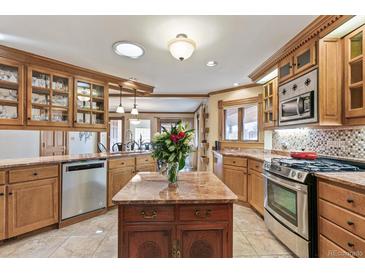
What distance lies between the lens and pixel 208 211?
52.4 inches

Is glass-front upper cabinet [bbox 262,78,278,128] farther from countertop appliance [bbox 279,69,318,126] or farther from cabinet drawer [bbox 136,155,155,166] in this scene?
cabinet drawer [bbox 136,155,155,166]

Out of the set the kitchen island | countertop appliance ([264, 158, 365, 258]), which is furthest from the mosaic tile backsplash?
the kitchen island

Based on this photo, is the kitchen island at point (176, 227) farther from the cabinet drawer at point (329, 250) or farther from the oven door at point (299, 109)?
the oven door at point (299, 109)

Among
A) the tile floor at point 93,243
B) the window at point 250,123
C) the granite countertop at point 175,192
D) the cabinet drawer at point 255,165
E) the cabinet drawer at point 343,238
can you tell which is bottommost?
the tile floor at point 93,243

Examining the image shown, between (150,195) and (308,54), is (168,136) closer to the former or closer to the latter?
(150,195)

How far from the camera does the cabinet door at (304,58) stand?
2230 mm

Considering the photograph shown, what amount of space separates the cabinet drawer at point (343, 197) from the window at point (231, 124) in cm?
307

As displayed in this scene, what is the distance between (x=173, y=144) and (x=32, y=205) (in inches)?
84.8

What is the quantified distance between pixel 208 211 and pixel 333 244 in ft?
3.90

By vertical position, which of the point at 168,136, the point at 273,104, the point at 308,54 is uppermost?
the point at 308,54

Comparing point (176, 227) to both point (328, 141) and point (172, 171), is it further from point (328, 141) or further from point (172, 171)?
point (328, 141)

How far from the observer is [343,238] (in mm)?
1590

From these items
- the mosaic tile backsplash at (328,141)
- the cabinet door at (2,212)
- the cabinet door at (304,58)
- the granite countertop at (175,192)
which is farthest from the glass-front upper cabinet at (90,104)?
the mosaic tile backsplash at (328,141)
